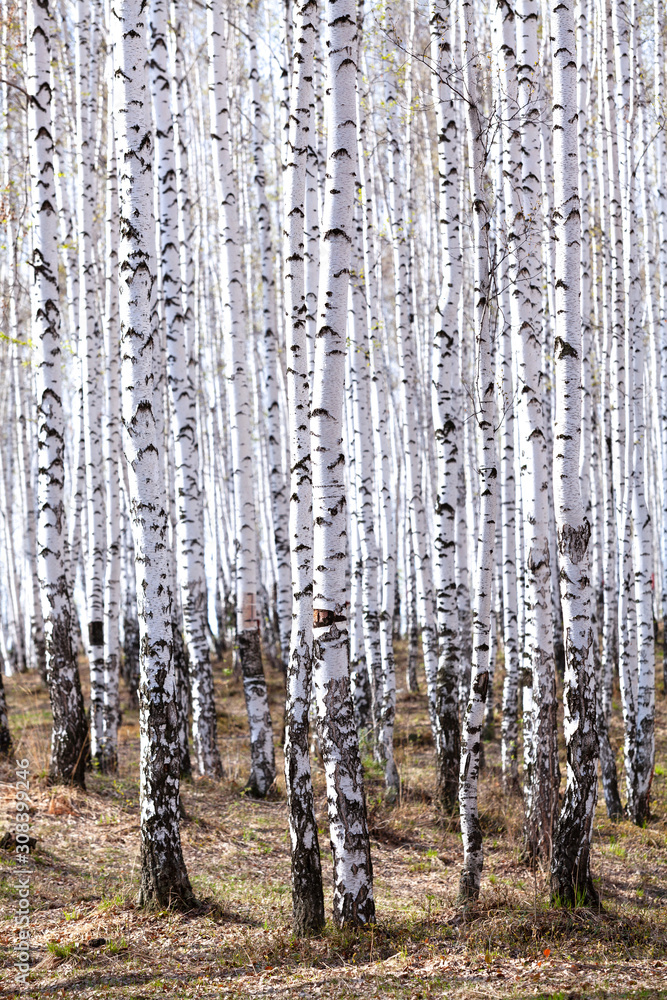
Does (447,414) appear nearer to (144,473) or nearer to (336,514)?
(336,514)

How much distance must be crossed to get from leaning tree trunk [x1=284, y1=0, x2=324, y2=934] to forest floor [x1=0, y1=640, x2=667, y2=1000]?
0.42m

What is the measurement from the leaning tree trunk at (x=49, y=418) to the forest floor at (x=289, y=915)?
731 mm

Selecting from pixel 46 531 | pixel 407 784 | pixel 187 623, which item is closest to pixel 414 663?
pixel 407 784

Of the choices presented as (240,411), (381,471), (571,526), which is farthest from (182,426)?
(571,526)

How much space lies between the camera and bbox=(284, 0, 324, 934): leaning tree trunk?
498 centimetres

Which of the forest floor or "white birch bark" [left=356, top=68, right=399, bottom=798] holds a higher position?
"white birch bark" [left=356, top=68, right=399, bottom=798]

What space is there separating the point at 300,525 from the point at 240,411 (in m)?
2.91

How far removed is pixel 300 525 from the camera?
5730mm

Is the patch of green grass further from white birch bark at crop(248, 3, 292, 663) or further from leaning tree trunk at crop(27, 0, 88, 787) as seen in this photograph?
white birch bark at crop(248, 3, 292, 663)

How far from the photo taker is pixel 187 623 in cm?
883

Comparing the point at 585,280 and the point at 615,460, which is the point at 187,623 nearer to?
the point at 615,460

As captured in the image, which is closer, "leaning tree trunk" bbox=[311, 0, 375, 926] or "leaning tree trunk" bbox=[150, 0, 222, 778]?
"leaning tree trunk" bbox=[311, 0, 375, 926]

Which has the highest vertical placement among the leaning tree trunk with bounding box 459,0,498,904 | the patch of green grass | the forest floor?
the leaning tree trunk with bounding box 459,0,498,904

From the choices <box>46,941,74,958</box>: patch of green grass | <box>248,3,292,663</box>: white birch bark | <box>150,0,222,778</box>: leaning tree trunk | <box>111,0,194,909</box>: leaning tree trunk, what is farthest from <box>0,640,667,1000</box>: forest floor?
<box>248,3,292,663</box>: white birch bark
